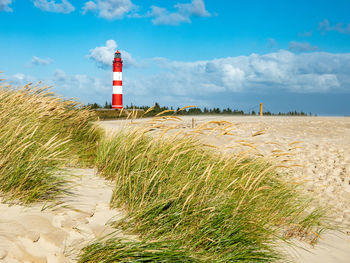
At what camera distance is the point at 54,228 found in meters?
2.68

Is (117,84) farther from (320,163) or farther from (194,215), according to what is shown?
(194,215)

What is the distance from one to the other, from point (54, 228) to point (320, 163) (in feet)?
25.2

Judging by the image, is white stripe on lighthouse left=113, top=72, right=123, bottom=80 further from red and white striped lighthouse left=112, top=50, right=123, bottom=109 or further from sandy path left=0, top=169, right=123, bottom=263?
sandy path left=0, top=169, right=123, bottom=263

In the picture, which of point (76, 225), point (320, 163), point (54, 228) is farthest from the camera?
point (320, 163)

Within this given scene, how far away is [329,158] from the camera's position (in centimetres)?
887

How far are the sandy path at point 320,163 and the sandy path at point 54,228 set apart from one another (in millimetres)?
1545

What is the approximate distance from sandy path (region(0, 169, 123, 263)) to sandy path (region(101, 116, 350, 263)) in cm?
155

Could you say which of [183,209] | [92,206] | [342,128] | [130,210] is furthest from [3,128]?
[342,128]

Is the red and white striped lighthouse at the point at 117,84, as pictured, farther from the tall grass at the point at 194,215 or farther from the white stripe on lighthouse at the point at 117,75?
the tall grass at the point at 194,215

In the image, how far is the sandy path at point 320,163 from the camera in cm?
399

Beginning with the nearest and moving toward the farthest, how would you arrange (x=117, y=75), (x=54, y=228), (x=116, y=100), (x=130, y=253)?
(x=130, y=253)
(x=54, y=228)
(x=116, y=100)
(x=117, y=75)

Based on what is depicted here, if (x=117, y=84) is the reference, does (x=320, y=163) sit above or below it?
below

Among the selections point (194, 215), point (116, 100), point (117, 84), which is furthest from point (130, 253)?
point (117, 84)

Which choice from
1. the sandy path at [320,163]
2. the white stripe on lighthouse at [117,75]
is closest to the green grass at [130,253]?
the sandy path at [320,163]
